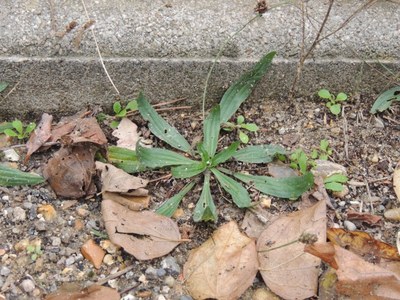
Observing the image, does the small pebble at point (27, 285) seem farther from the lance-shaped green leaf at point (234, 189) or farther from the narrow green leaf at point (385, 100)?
the narrow green leaf at point (385, 100)

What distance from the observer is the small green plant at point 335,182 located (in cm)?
188

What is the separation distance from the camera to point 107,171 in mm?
1860

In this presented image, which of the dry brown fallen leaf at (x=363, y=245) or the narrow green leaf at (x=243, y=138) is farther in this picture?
the narrow green leaf at (x=243, y=138)

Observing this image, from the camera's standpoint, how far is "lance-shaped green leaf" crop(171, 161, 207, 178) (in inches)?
72.9

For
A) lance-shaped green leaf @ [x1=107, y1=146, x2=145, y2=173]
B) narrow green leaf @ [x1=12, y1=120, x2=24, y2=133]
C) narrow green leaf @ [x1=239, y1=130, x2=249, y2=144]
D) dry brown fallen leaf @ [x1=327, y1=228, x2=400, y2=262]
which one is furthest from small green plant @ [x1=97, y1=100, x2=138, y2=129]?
dry brown fallen leaf @ [x1=327, y1=228, x2=400, y2=262]

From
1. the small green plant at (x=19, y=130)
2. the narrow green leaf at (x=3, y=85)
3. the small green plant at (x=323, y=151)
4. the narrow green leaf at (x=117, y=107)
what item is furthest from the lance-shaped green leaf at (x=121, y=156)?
the small green plant at (x=323, y=151)

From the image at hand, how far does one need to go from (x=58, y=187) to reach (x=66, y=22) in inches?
19.8

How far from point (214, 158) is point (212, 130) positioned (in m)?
0.11

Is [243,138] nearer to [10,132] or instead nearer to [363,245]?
[363,245]

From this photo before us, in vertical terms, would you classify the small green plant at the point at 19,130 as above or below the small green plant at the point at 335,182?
above

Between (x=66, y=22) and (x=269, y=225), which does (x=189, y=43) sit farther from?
(x=269, y=225)

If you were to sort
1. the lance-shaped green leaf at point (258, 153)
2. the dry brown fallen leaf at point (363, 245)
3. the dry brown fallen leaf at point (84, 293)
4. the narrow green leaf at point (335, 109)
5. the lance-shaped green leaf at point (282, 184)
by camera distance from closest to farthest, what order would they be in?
the dry brown fallen leaf at point (84, 293), the dry brown fallen leaf at point (363, 245), the lance-shaped green leaf at point (282, 184), the lance-shaped green leaf at point (258, 153), the narrow green leaf at point (335, 109)

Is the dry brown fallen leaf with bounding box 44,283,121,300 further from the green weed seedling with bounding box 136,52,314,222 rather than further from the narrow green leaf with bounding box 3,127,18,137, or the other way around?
the narrow green leaf with bounding box 3,127,18,137

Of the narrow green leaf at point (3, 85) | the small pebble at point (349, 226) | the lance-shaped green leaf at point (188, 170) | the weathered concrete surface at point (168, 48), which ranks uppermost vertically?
the weathered concrete surface at point (168, 48)
